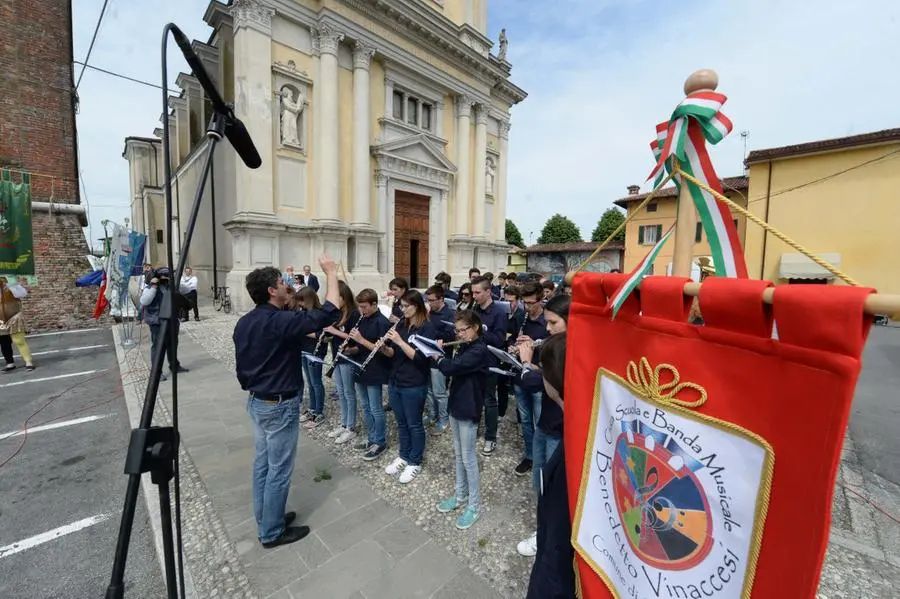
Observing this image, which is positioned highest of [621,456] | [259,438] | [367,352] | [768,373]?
[768,373]

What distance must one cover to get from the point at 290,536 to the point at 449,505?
1369 mm

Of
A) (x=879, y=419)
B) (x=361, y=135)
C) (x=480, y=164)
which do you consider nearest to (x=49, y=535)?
(x=879, y=419)

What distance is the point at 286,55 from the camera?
13516mm

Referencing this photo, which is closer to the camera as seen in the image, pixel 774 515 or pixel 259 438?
pixel 774 515

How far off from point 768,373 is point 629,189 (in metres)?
34.5

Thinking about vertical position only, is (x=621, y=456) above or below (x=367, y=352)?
above

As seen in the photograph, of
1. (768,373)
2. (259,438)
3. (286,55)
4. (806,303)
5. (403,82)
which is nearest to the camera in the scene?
(806,303)

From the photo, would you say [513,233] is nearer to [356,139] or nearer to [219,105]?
[356,139]

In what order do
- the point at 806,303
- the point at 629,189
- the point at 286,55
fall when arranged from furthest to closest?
the point at 629,189 → the point at 286,55 → the point at 806,303

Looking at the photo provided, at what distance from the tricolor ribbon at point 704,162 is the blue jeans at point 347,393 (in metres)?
3.98

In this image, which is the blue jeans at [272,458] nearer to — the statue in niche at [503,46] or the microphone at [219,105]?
the microphone at [219,105]

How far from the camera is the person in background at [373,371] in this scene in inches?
165

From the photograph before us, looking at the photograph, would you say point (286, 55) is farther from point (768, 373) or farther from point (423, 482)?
point (768, 373)

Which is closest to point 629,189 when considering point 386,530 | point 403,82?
point 403,82
